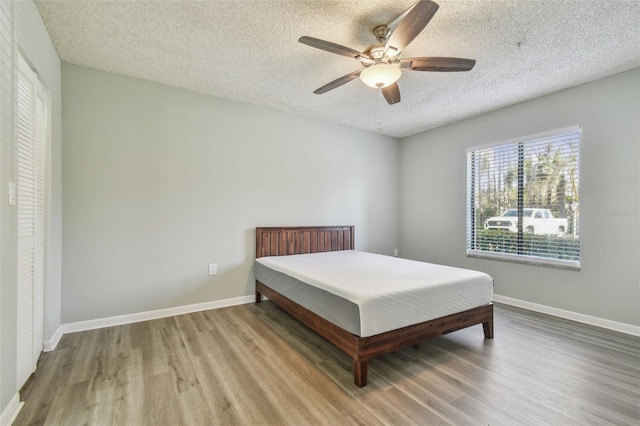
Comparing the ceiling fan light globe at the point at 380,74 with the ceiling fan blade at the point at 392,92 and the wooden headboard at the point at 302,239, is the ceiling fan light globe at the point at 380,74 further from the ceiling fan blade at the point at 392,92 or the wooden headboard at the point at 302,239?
the wooden headboard at the point at 302,239

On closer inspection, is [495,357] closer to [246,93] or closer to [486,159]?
[486,159]

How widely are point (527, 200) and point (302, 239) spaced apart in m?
2.91

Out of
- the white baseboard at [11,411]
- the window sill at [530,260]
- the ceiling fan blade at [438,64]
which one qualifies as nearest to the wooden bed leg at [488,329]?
the window sill at [530,260]

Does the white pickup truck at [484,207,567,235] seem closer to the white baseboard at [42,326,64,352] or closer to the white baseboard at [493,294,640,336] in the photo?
the white baseboard at [493,294,640,336]

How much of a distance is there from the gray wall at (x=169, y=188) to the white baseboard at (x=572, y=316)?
263 centimetres

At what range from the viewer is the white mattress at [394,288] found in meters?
1.97

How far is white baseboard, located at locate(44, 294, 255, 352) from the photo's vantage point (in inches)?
99.6

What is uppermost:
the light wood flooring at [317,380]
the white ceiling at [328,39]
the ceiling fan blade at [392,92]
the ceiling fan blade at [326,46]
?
the white ceiling at [328,39]

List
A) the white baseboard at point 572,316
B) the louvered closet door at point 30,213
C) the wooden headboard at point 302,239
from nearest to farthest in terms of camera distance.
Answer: the louvered closet door at point 30,213, the white baseboard at point 572,316, the wooden headboard at point 302,239

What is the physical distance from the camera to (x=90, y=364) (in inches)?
84.4

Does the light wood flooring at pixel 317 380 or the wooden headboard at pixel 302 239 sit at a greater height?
the wooden headboard at pixel 302 239

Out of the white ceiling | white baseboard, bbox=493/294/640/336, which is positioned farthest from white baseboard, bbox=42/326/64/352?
white baseboard, bbox=493/294/640/336

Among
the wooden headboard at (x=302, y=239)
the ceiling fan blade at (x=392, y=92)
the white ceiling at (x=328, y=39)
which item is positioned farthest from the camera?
the wooden headboard at (x=302, y=239)

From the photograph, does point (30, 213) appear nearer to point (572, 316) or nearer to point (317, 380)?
point (317, 380)
